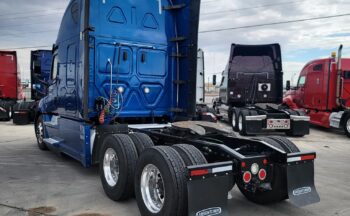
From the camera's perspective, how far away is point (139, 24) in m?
6.75

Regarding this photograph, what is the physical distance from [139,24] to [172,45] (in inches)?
29.8

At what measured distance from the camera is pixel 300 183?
422cm

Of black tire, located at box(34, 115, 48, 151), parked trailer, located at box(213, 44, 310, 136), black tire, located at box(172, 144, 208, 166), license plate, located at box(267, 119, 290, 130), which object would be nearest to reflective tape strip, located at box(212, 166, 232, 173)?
black tire, located at box(172, 144, 208, 166)

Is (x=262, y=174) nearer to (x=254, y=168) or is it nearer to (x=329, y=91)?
(x=254, y=168)

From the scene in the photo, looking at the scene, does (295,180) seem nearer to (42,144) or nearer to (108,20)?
(108,20)

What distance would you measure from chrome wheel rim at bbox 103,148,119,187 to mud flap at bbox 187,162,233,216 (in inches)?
73.5

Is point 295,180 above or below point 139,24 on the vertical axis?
below

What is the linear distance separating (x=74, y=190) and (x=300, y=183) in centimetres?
325

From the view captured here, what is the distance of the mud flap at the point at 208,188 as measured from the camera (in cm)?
345

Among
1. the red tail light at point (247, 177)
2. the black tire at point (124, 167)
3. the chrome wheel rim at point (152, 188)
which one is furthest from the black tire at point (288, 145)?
the black tire at point (124, 167)

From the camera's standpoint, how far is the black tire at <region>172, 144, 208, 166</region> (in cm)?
379

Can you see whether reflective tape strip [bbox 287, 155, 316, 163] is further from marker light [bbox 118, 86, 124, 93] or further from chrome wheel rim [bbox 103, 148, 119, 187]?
marker light [bbox 118, 86, 124, 93]

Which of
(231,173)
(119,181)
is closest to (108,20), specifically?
(119,181)

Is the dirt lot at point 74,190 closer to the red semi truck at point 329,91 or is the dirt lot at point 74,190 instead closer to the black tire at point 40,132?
the black tire at point 40,132
